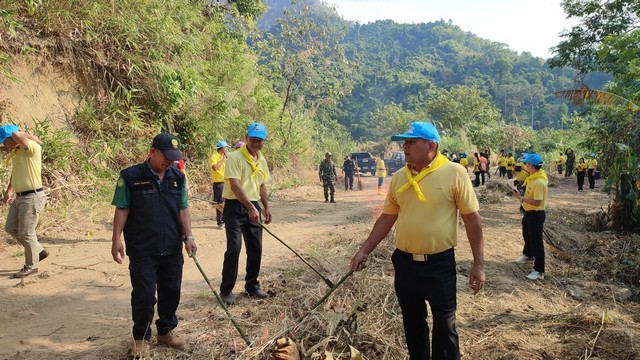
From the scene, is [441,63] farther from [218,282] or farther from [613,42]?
[218,282]

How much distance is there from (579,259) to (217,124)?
9727 mm

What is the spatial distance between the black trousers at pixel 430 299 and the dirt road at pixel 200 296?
909 mm

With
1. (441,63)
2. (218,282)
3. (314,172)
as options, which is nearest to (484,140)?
(314,172)

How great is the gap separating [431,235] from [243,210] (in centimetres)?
237

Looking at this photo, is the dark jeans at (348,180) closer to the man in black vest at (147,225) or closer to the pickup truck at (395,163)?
the pickup truck at (395,163)

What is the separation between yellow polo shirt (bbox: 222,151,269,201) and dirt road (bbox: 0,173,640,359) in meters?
1.19

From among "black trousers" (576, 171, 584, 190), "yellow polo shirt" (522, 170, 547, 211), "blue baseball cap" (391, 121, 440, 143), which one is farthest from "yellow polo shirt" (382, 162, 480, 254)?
"black trousers" (576, 171, 584, 190)

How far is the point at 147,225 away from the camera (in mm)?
3355

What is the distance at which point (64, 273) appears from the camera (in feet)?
19.3

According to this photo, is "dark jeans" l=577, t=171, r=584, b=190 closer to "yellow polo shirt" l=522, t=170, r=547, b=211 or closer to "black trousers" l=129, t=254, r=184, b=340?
"yellow polo shirt" l=522, t=170, r=547, b=211

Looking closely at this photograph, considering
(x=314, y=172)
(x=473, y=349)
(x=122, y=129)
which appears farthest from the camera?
(x=314, y=172)

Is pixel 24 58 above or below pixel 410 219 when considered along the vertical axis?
above

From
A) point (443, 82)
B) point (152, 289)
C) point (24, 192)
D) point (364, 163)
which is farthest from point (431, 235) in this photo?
point (443, 82)

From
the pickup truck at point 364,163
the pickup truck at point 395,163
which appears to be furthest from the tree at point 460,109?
the pickup truck at point 364,163
